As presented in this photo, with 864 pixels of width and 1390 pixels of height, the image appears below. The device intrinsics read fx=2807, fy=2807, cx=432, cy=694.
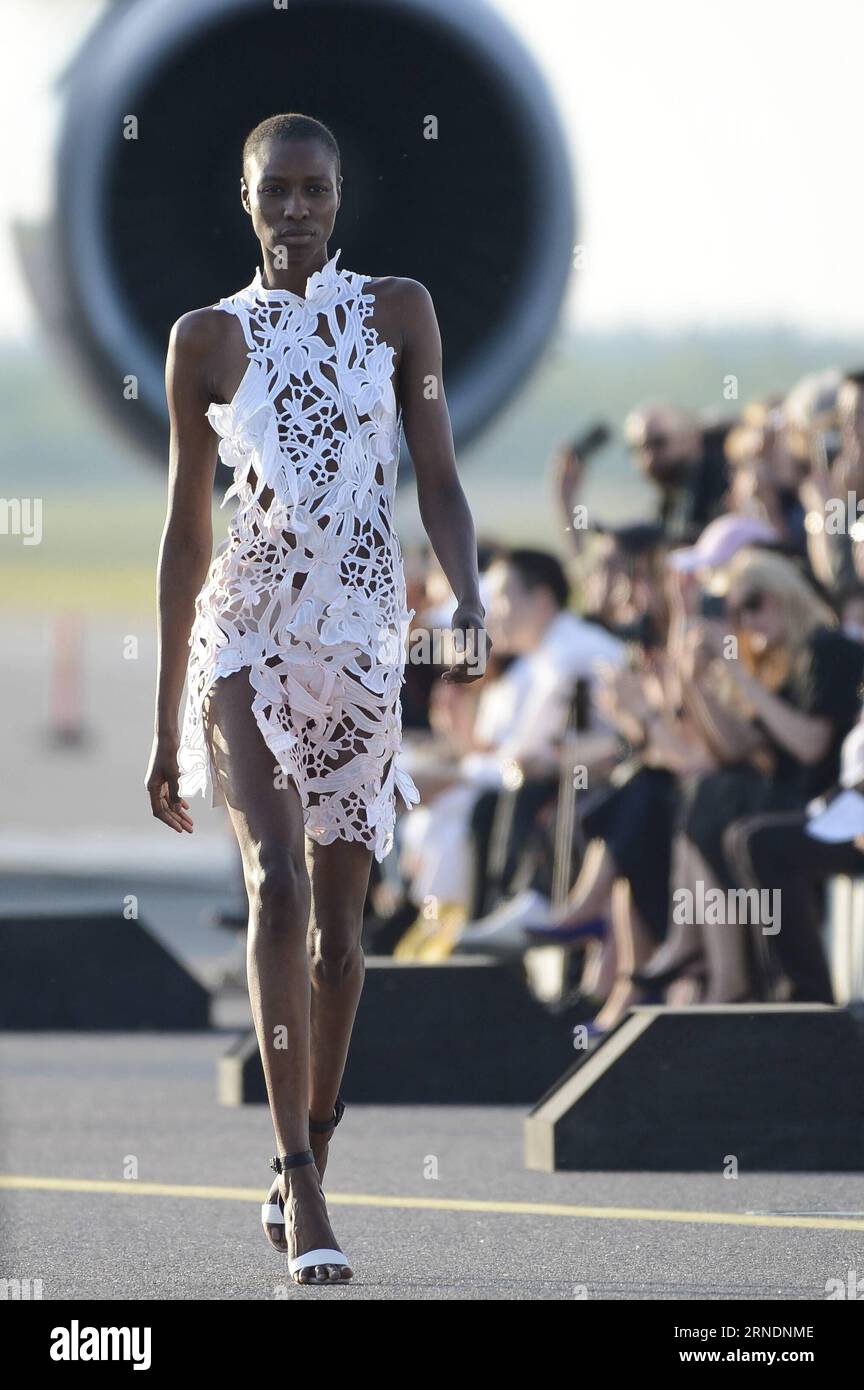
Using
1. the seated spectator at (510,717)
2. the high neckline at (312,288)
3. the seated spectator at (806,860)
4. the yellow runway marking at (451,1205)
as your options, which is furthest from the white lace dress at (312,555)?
the seated spectator at (510,717)

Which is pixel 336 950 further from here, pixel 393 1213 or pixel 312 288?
pixel 312 288

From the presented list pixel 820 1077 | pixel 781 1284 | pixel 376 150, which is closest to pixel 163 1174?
pixel 820 1077

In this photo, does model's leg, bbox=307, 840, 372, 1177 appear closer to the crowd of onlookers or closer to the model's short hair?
the model's short hair

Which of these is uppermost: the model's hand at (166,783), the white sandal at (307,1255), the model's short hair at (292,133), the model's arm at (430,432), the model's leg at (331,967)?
the model's short hair at (292,133)

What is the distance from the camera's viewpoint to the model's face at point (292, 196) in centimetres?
425

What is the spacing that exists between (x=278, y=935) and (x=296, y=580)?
537 mm

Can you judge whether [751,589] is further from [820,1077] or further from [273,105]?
[273,105]

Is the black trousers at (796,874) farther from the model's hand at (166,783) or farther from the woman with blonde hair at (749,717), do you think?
the model's hand at (166,783)

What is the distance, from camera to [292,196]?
426 centimetres

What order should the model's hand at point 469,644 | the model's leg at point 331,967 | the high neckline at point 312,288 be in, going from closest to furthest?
the model's hand at point 469,644, the high neckline at point 312,288, the model's leg at point 331,967

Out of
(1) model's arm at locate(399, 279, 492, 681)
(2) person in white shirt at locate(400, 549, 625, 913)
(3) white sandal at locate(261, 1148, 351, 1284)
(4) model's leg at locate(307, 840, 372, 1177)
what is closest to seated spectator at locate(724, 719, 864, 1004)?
(2) person in white shirt at locate(400, 549, 625, 913)

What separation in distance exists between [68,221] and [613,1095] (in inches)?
174

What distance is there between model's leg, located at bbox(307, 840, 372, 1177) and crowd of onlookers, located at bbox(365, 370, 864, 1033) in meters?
2.30

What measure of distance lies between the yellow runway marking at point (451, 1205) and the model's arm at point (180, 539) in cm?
119
